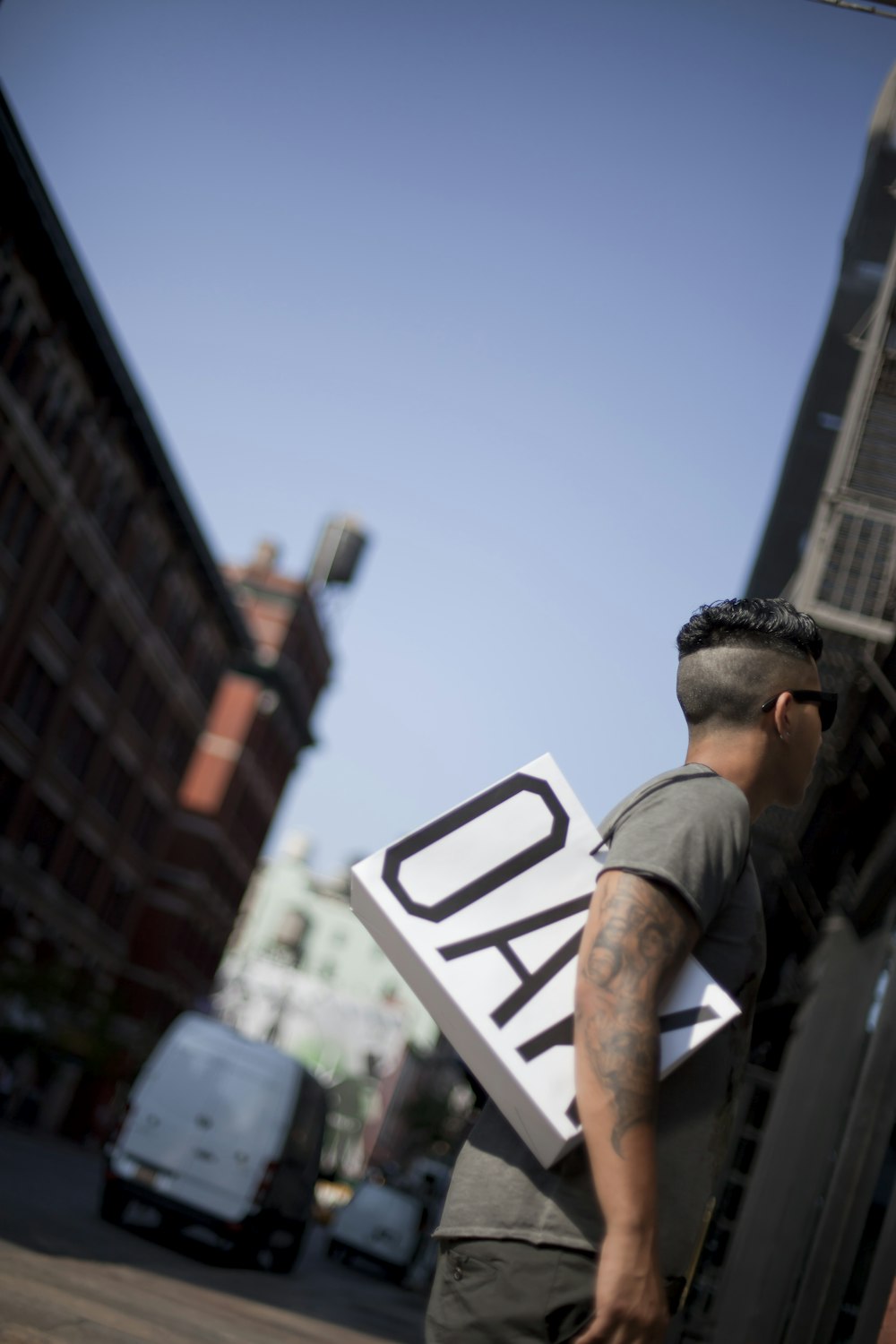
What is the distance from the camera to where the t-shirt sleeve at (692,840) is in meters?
2.17

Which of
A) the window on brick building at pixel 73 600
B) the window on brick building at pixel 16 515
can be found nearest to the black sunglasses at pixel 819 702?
the window on brick building at pixel 16 515

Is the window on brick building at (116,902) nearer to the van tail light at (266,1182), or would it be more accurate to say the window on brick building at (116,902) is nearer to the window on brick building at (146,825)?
the window on brick building at (146,825)

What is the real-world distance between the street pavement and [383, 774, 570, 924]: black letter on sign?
485 centimetres

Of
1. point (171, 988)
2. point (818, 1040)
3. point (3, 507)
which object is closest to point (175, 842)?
point (171, 988)

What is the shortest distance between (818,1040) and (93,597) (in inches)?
1345

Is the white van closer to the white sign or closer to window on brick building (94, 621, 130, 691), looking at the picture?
the white sign

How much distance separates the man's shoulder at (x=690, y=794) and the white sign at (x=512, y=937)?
11 cm

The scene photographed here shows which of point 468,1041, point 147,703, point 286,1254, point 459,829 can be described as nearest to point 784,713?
point 459,829

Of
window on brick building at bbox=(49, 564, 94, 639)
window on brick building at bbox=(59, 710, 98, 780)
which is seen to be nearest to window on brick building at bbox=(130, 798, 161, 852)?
window on brick building at bbox=(59, 710, 98, 780)

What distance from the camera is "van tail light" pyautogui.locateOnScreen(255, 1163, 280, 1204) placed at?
1627cm

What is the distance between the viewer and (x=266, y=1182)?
1642cm

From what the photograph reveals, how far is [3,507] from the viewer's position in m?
35.8

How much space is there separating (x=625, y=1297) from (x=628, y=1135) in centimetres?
21

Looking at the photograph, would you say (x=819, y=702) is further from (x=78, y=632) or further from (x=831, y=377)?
(x=78, y=632)
